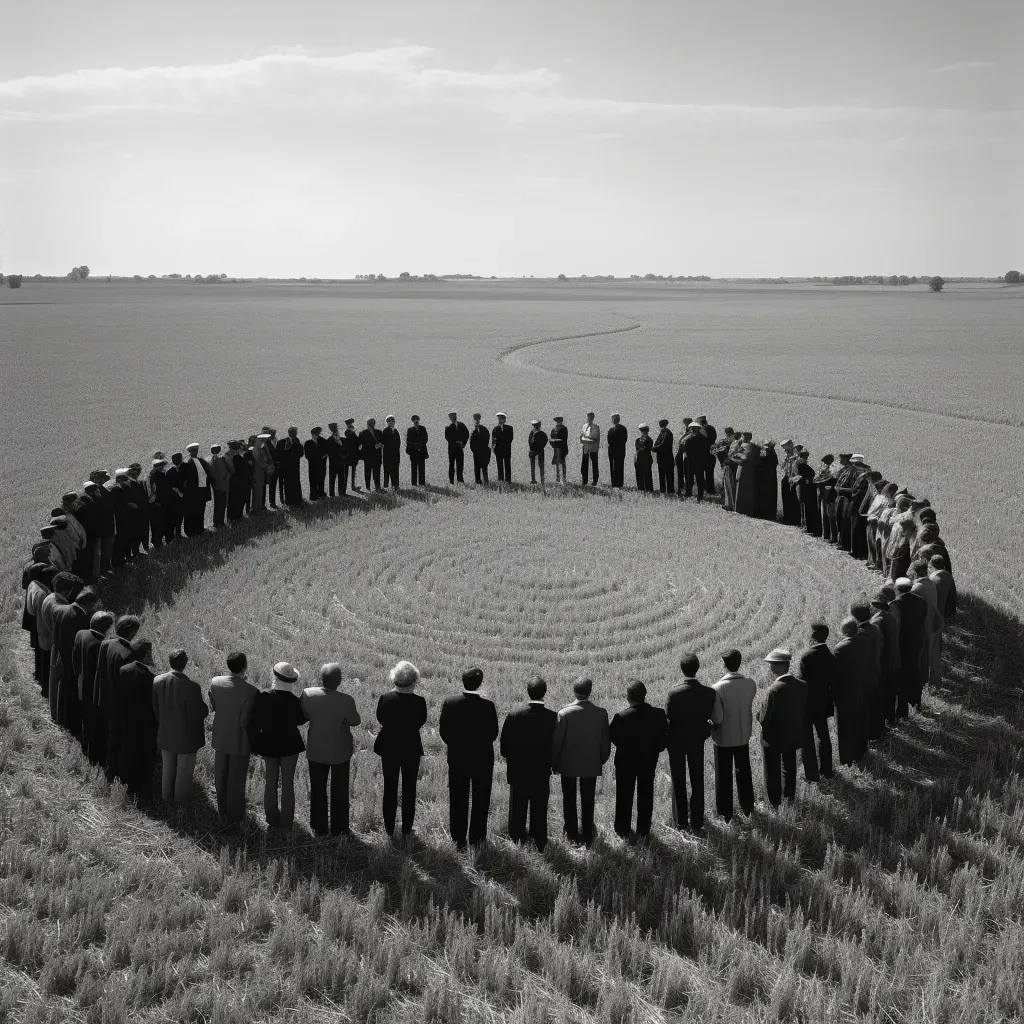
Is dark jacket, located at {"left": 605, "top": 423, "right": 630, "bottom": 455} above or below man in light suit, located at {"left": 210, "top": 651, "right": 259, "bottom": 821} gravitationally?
above

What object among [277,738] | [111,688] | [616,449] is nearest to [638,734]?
[277,738]

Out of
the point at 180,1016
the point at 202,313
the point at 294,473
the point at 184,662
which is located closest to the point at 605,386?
the point at 294,473

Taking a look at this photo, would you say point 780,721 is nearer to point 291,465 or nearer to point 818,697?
point 818,697

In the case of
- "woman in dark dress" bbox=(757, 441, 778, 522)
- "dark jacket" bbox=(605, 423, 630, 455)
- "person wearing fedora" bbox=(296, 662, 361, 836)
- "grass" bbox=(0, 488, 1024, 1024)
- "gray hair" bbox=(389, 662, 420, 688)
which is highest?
"dark jacket" bbox=(605, 423, 630, 455)

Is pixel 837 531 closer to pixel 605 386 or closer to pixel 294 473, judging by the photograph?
pixel 294 473

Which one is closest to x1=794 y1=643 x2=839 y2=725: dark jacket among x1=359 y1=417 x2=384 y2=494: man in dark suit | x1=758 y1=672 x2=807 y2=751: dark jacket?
x1=758 y1=672 x2=807 y2=751: dark jacket

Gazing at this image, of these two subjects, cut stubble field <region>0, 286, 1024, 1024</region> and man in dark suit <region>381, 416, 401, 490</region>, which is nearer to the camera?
cut stubble field <region>0, 286, 1024, 1024</region>

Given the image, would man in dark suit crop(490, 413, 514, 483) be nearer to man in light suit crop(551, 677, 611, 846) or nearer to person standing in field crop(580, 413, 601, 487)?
person standing in field crop(580, 413, 601, 487)
